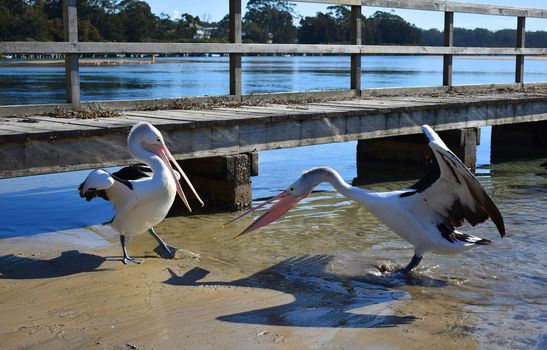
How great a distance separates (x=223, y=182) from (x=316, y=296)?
280 cm

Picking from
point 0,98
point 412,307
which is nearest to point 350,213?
point 412,307

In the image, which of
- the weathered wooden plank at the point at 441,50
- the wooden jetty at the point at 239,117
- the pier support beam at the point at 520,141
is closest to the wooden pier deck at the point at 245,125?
the wooden jetty at the point at 239,117

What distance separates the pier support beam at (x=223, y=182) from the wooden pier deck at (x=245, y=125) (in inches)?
5.3

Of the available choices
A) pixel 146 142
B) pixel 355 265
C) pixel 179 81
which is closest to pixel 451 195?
pixel 355 265

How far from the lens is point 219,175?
804 cm

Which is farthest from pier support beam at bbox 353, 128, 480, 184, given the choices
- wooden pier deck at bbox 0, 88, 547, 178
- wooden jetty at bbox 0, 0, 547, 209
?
wooden pier deck at bbox 0, 88, 547, 178

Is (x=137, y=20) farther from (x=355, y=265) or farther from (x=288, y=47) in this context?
(x=355, y=265)

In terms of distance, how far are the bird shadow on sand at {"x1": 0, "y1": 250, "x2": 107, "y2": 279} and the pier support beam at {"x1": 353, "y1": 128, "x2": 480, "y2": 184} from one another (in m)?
4.94

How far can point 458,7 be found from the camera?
12.0 m

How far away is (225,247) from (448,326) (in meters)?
2.37

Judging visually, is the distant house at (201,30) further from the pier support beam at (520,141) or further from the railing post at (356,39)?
the railing post at (356,39)

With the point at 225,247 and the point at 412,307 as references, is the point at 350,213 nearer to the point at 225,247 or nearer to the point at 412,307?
the point at 225,247

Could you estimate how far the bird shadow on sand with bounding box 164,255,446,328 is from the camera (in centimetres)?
497

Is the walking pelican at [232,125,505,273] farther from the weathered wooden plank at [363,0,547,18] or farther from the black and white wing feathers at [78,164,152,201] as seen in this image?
the weathered wooden plank at [363,0,547,18]
